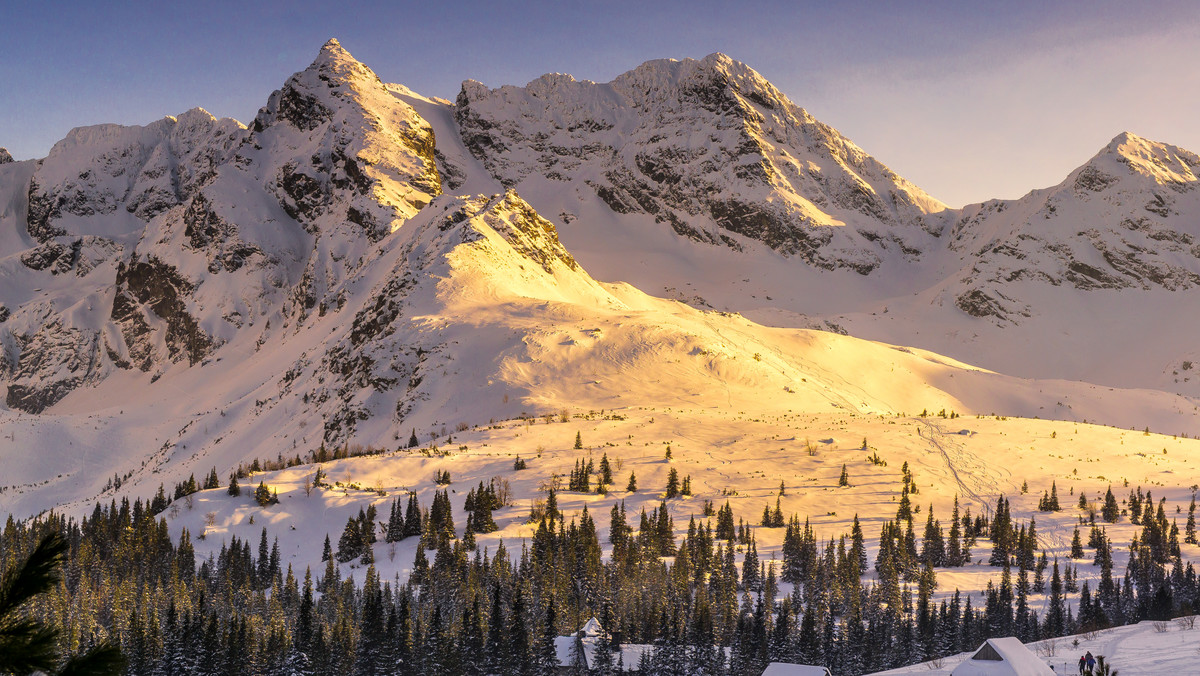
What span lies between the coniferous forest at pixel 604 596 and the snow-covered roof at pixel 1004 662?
21589mm

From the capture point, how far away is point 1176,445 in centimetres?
12469

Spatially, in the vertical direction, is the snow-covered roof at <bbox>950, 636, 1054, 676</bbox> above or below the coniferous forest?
above

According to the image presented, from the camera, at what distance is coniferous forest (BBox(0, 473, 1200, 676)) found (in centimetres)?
6881

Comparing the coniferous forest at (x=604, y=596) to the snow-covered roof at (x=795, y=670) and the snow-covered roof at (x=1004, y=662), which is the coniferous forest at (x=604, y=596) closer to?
the snow-covered roof at (x=795, y=670)

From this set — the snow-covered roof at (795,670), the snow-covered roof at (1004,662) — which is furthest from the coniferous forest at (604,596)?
the snow-covered roof at (1004,662)

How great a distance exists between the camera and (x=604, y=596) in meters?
73.9

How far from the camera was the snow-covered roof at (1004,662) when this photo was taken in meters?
45.2

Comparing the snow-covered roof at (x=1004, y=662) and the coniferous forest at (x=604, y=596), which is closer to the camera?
the snow-covered roof at (x=1004, y=662)

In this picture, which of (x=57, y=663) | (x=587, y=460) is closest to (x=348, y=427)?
(x=587, y=460)

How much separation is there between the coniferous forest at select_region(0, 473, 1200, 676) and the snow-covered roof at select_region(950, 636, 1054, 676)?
21.6 meters

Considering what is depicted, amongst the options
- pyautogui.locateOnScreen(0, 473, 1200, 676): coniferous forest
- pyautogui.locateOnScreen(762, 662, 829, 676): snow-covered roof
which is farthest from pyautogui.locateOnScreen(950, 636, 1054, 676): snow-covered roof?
pyautogui.locateOnScreen(0, 473, 1200, 676): coniferous forest

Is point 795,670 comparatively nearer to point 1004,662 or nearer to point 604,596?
point 1004,662

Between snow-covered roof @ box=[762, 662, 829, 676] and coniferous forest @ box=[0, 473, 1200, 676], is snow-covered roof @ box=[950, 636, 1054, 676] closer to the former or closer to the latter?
snow-covered roof @ box=[762, 662, 829, 676]

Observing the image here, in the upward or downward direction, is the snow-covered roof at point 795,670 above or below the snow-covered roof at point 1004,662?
below
